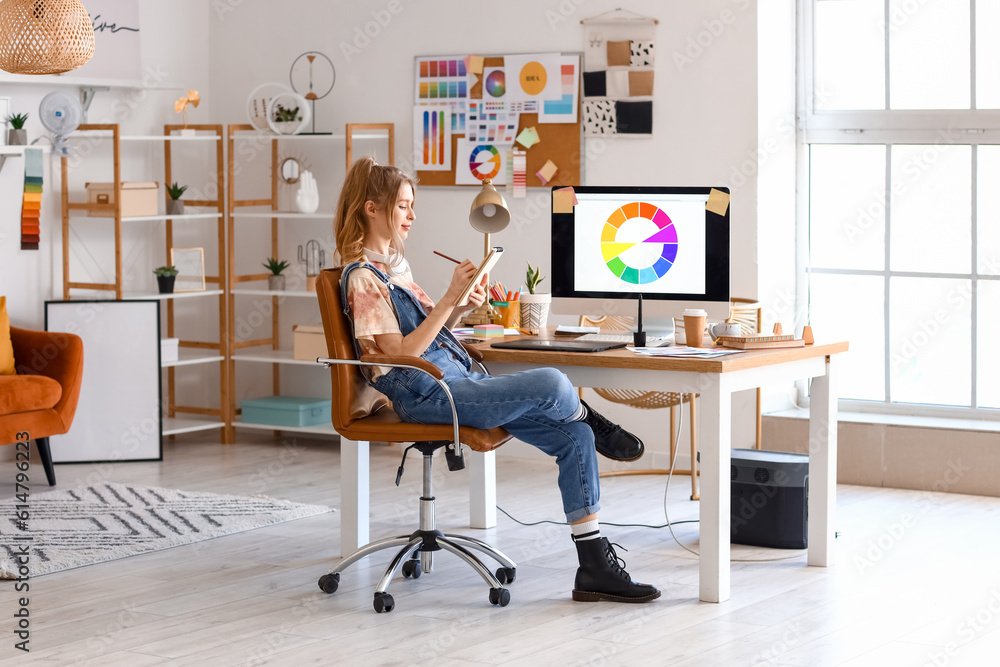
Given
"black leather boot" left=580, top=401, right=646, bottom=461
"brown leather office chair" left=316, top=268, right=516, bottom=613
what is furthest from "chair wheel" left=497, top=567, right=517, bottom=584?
"black leather boot" left=580, top=401, right=646, bottom=461

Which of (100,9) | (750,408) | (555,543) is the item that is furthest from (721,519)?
(100,9)

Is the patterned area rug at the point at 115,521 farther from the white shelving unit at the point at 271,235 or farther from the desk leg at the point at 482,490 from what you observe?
the white shelving unit at the point at 271,235

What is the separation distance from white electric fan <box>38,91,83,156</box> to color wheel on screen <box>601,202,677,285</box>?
280 centimetres

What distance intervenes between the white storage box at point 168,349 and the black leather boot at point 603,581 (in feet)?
9.52

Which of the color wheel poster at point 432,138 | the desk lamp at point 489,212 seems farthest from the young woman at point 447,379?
the color wheel poster at point 432,138

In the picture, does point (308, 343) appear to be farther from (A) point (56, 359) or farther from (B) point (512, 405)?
(B) point (512, 405)

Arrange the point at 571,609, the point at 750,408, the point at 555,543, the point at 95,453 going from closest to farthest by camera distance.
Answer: the point at 571,609
the point at 555,543
the point at 750,408
the point at 95,453

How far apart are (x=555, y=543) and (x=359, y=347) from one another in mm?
1072

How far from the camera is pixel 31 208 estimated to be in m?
5.54

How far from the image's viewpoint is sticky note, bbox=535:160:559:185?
5.50 meters

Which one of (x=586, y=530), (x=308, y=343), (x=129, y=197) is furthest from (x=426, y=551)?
(x=129, y=197)

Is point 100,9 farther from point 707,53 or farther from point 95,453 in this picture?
point 707,53

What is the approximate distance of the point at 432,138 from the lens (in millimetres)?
5773

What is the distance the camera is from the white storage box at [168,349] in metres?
5.74
